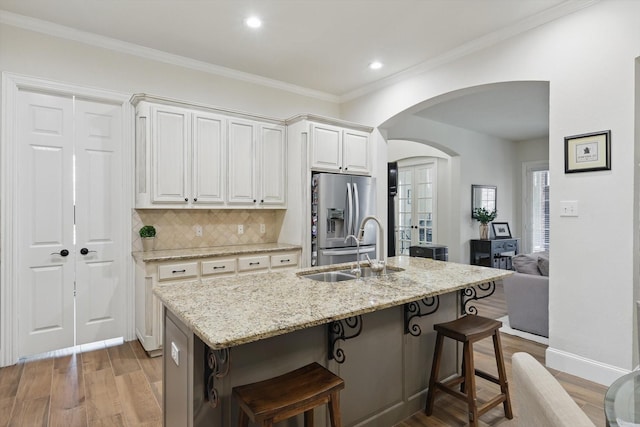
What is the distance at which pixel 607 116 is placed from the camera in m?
2.60

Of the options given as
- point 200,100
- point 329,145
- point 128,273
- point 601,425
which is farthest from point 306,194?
point 601,425

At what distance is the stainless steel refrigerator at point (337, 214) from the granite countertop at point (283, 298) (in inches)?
63.4

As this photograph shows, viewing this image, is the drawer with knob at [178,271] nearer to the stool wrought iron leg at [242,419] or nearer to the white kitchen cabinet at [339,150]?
the white kitchen cabinet at [339,150]

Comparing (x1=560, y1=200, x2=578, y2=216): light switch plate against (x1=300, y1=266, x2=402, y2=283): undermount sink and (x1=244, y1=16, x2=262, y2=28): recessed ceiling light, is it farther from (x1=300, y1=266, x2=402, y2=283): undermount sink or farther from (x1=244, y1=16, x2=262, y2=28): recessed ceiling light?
(x1=244, y1=16, x2=262, y2=28): recessed ceiling light

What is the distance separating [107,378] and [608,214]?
3.99 metres

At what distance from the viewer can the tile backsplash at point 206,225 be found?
366cm

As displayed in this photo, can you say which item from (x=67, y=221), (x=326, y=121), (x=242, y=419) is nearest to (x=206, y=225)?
(x=67, y=221)

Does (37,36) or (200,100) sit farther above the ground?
(37,36)

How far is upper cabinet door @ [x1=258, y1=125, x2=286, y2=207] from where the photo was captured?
13.5ft

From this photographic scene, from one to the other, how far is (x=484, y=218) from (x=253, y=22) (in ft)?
18.1

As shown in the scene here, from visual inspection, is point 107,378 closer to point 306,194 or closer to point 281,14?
point 306,194

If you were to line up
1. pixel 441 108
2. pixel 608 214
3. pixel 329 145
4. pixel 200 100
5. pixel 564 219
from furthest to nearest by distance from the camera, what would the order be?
pixel 441 108 < pixel 329 145 < pixel 200 100 < pixel 564 219 < pixel 608 214

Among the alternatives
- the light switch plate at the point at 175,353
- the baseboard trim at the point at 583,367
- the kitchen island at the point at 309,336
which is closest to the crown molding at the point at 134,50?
the kitchen island at the point at 309,336

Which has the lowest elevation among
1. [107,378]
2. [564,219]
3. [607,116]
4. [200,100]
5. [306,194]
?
[107,378]
